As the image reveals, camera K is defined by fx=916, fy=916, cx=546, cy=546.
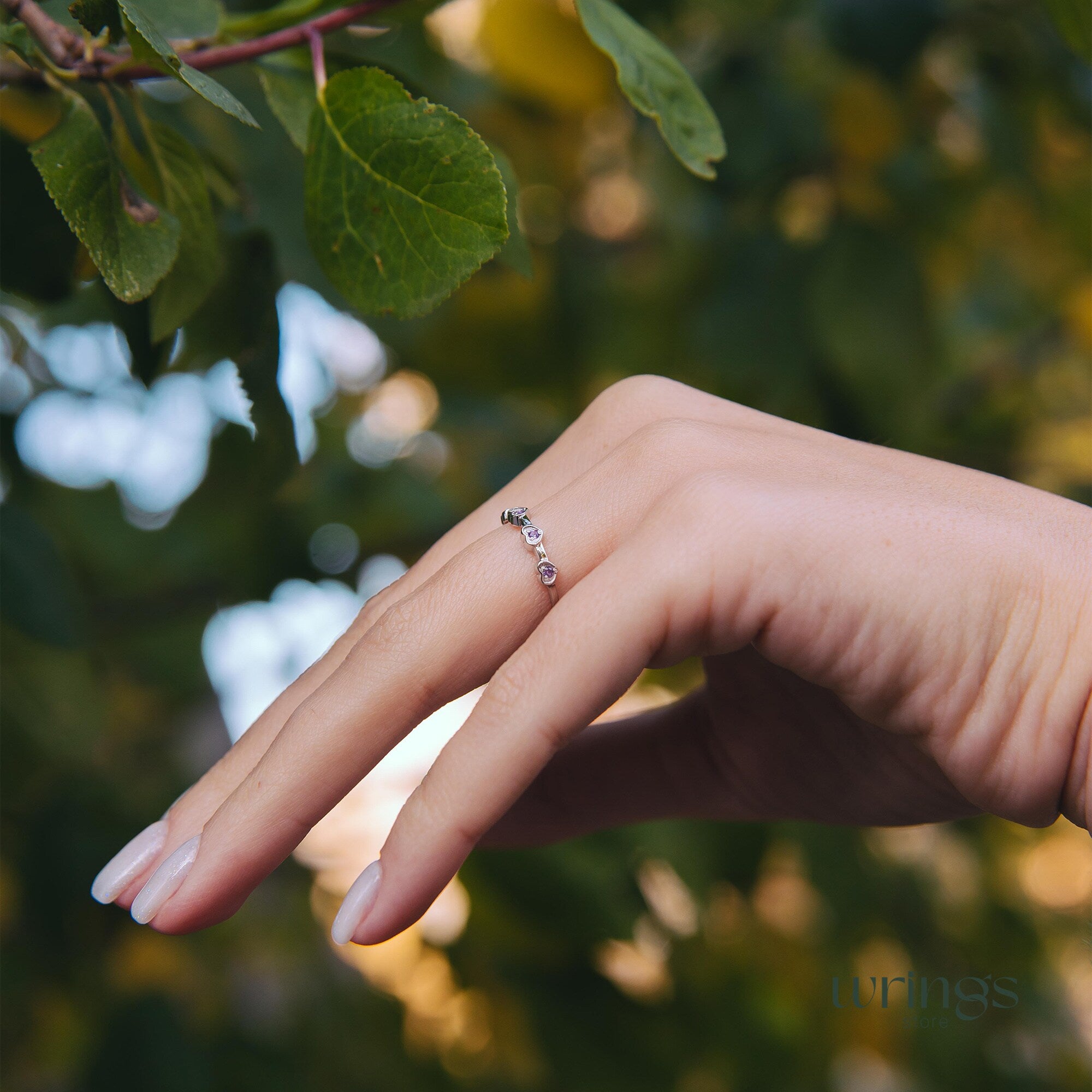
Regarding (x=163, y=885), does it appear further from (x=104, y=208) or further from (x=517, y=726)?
(x=104, y=208)

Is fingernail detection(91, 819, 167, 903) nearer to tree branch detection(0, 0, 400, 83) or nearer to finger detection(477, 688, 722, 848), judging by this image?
finger detection(477, 688, 722, 848)

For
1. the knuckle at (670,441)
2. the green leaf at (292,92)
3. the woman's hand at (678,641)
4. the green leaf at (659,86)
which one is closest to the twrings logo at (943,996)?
the woman's hand at (678,641)

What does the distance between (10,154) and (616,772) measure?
59 cm

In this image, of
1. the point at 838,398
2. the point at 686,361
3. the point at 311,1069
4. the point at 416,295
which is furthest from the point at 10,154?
the point at 311,1069

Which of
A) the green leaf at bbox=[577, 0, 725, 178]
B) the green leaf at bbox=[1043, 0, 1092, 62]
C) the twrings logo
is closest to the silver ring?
the green leaf at bbox=[577, 0, 725, 178]

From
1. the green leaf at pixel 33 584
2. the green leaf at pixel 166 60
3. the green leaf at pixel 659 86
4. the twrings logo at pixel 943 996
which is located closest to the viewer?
the green leaf at pixel 166 60

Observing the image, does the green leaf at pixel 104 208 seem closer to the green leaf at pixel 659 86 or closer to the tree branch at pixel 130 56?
the tree branch at pixel 130 56

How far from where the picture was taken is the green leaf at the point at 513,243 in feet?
1.81

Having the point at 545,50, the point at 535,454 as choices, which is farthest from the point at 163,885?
the point at 545,50

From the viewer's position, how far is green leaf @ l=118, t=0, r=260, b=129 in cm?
37

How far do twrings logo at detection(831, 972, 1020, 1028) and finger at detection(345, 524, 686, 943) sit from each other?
146cm

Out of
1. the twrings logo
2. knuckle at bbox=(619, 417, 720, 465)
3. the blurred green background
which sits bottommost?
the twrings logo

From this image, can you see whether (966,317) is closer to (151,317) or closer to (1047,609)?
(1047,609)

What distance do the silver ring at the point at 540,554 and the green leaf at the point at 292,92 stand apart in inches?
9.3
